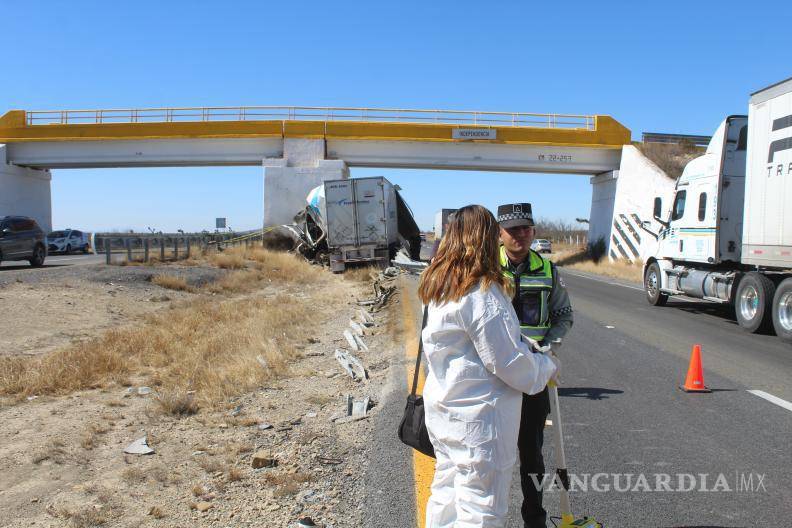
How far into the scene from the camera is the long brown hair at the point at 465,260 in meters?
2.63

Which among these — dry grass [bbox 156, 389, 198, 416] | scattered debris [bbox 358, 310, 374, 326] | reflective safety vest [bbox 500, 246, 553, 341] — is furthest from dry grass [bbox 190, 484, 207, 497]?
scattered debris [bbox 358, 310, 374, 326]

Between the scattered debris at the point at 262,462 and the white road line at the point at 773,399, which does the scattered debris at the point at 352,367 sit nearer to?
the scattered debris at the point at 262,462

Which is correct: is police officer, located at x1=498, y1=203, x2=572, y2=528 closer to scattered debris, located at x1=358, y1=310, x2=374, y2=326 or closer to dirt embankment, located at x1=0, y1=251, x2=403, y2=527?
dirt embankment, located at x1=0, y1=251, x2=403, y2=527

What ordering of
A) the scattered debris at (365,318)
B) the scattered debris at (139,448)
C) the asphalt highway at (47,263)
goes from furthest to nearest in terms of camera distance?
1. the asphalt highway at (47,263)
2. the scattered debris at (365,318)
3. the scattered debris at (139,448)

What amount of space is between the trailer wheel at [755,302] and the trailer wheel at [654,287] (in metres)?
3.40

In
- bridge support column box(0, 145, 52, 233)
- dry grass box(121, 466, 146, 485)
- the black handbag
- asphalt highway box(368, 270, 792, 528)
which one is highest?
bridge support column box(0, 145, 52, 233)

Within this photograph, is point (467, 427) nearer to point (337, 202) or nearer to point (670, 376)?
point (670, 376)

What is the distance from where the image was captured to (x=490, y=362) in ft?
8.38

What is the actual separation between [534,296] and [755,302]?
31.7ft

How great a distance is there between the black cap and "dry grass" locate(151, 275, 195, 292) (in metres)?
16.4

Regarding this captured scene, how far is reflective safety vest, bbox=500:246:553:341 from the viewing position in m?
3.52

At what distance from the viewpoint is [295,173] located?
3656 centimetres

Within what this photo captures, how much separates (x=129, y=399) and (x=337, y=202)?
16.6 metres

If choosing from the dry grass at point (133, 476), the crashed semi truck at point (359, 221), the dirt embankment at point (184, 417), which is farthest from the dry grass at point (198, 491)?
the crashed semi truck at point (359, 221)
